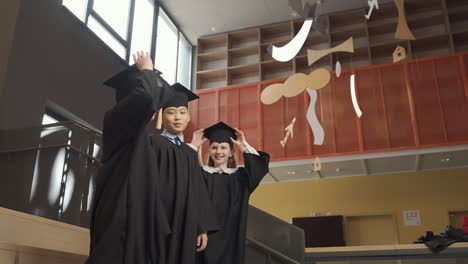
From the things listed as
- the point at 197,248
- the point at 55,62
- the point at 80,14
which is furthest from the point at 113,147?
the point at 80,14

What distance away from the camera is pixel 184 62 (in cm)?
981

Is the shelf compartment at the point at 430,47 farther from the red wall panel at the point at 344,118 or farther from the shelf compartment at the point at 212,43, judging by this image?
the shelf compartment at the point at 212,43

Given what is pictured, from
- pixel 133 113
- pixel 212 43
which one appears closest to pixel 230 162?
pixel 133 113

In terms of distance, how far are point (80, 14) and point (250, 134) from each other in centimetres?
371

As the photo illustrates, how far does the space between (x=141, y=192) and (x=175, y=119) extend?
0.64m

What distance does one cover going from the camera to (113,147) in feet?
6.56

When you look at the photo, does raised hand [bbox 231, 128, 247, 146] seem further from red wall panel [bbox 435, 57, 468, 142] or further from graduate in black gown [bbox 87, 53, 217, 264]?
red wall panel [bbox 435, 57, 468, 142]

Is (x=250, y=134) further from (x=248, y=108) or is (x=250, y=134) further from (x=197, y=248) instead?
(x=197, y=248)

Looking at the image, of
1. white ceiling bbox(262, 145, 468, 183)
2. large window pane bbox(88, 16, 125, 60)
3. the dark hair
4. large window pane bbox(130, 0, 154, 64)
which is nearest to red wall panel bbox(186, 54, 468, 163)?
white ceiling bbox(262, 145, 468, 183)

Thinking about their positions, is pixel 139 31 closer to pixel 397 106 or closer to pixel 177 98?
pixel 397 106

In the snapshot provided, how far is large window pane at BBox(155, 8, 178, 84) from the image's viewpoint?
8.62 m

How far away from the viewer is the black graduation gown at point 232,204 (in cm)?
270

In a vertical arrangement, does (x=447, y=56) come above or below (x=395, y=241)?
above

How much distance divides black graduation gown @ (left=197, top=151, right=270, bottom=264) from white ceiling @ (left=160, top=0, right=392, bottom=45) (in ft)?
21.6
